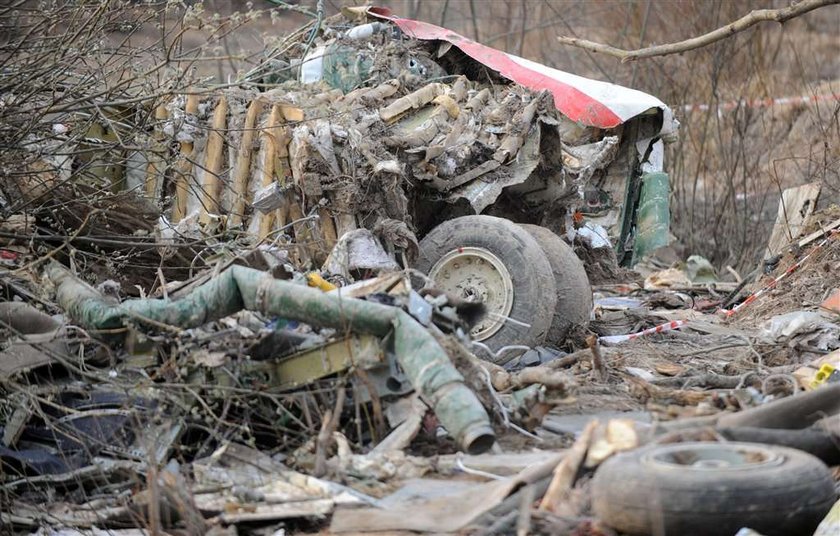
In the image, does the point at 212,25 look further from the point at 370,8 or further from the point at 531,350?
the point at 370,8

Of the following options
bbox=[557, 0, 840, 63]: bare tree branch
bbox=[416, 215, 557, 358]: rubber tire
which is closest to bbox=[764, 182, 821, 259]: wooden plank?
bbox=[416, 215, 557, 358]: rubber tire

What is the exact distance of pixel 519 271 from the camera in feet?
28.3

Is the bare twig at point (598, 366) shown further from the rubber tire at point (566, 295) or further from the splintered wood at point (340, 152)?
the splintered wood at point (340, 152)

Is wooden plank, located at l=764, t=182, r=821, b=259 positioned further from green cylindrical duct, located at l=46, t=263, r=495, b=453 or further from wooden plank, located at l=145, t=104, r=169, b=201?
green cylindrical duct, located at l=46, t=263, r=495, b=453

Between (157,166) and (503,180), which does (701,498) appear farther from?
(157,166)

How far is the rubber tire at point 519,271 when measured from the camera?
854 cm

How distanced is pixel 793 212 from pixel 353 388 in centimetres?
920

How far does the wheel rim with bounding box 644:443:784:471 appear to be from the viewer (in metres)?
4.56

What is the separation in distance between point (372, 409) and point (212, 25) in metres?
2.71

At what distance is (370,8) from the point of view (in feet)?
38.1

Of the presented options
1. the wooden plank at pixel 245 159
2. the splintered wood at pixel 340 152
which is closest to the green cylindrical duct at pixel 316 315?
the splintered wood at pixel 340 152

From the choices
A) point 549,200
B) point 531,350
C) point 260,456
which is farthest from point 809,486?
point 549,200

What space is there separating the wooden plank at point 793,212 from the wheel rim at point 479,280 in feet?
17.4

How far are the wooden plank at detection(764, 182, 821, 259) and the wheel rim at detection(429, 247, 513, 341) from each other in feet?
17.4
